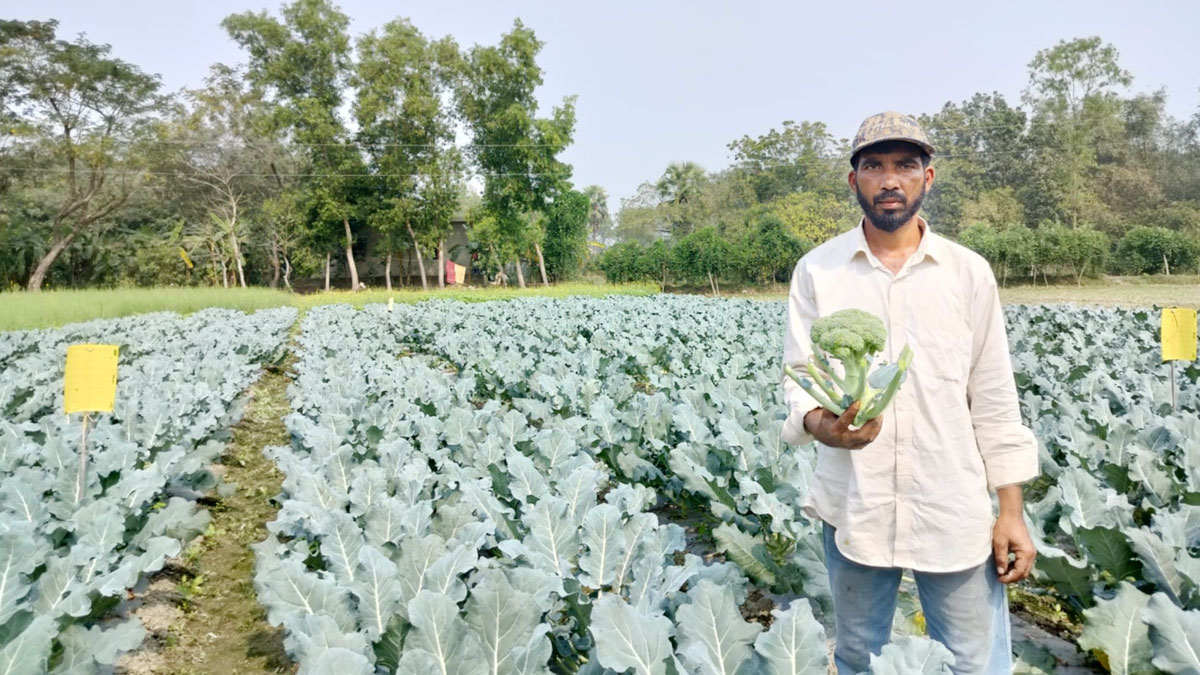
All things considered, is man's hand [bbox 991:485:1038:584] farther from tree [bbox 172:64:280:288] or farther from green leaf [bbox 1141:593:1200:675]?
tree [bbox 172:64:280:288]

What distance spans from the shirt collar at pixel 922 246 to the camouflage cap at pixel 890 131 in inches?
7.6

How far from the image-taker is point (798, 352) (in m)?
1.86

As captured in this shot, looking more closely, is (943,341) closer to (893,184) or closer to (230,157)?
(893,184)

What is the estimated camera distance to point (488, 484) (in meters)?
3.32

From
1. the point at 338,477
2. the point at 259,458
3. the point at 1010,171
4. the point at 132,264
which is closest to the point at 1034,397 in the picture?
the point at 338,477

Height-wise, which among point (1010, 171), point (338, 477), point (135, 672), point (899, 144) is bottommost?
point (135, 672)

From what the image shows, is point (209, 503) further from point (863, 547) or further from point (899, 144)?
point (899, 144)

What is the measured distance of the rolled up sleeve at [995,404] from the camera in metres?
1.75

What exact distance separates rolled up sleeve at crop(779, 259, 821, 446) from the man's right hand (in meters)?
0.07

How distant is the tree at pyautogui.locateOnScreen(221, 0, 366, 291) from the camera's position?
1411 inches

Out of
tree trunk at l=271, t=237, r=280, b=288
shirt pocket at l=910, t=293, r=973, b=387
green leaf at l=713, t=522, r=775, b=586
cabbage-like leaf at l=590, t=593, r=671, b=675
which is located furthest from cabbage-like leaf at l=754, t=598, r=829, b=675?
tree trunk at l=271, t=237, r=280, b=288

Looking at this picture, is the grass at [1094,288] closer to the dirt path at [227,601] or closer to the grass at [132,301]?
the grass at [132,301]

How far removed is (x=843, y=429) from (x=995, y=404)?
49 cm

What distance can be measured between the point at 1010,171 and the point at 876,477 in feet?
186
